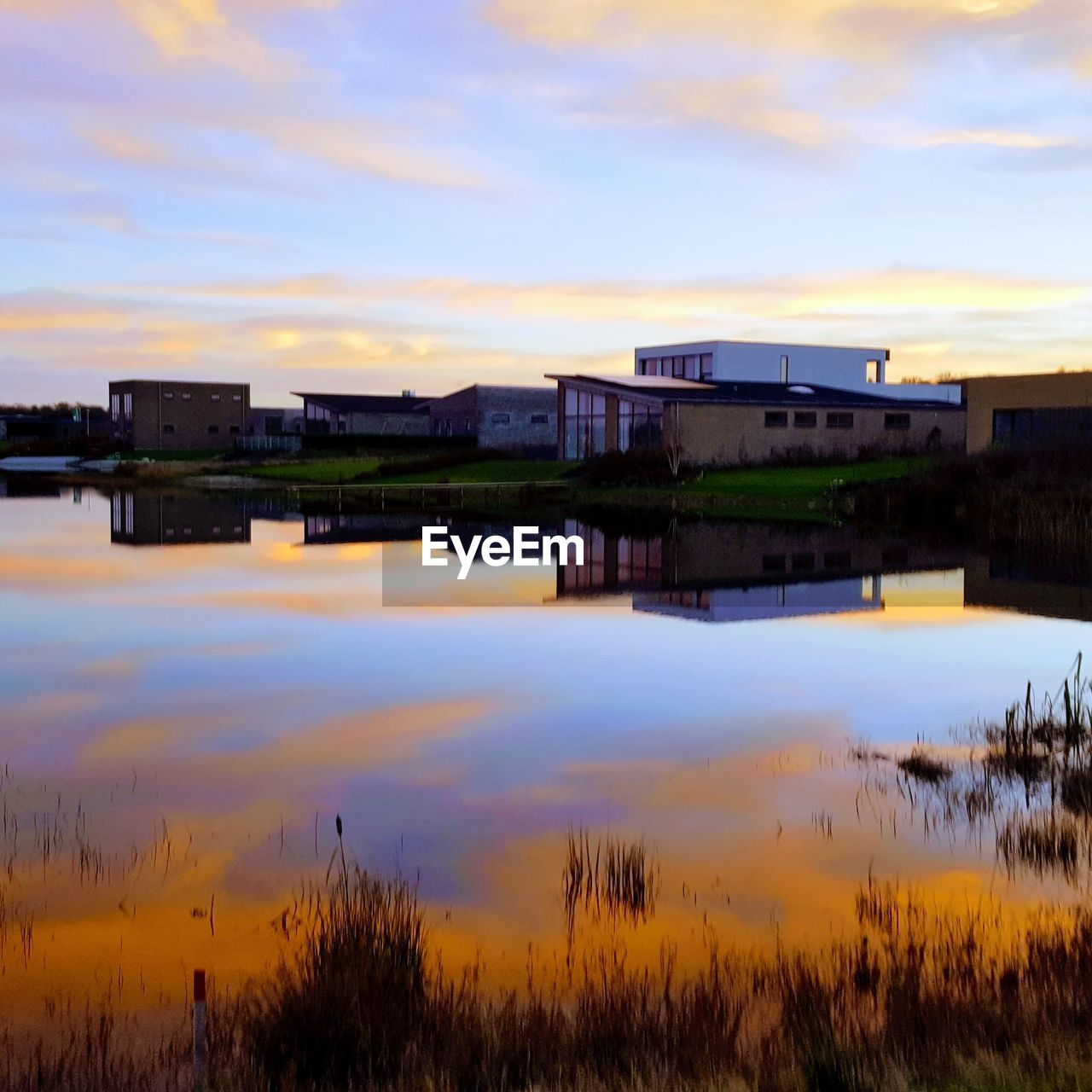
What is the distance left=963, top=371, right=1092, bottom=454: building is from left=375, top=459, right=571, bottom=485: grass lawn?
18.7 m

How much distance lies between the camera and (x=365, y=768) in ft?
38.5

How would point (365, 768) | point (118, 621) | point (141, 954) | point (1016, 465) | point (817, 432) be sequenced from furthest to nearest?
point (817, 432), point (1016, 465), point (118, 621), point (365, 768), point (141, 954)

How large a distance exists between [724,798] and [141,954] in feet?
16.8

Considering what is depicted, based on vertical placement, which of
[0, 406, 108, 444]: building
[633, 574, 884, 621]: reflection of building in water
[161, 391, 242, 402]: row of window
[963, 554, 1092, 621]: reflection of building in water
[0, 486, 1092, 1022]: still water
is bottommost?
[0, 486, 1092, 1022]: still water

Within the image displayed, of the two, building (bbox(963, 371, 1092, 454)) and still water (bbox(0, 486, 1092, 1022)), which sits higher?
building (bbox(963, 371, 1092, 454))

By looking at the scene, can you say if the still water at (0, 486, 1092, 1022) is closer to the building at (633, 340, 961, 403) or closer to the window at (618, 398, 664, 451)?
the window at (618, 398, 664, 451)

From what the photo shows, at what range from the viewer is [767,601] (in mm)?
24078

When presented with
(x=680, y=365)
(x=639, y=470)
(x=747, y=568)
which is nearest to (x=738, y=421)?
(x=639, y=470)

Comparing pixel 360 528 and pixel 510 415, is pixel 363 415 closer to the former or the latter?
pixel 510 415

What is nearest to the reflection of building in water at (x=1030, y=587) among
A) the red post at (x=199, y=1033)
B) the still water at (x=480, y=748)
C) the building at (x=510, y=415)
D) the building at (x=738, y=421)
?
the still water at (x=480, y=748)

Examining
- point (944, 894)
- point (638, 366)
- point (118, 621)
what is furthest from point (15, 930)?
point (638, 366)

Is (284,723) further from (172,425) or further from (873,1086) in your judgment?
(172,425)

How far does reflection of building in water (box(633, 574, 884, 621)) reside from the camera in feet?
73.9

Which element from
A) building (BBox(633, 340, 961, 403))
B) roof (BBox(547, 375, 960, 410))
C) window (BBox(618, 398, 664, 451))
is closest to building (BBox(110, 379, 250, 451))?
building (BBox(633, 340, 961, 403))
